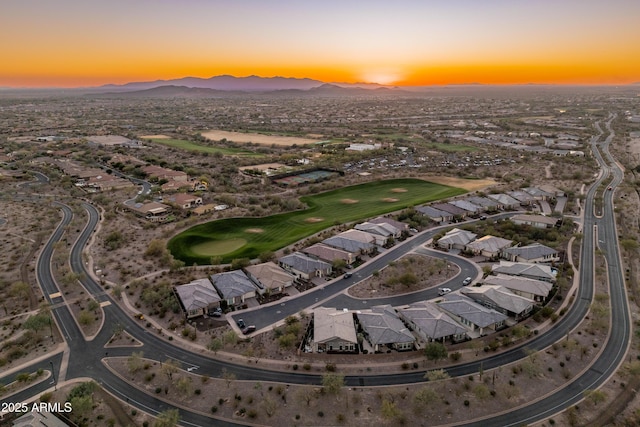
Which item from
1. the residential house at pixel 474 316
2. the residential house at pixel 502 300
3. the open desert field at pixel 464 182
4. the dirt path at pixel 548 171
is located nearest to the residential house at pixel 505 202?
the open desert field at pixel 464 182

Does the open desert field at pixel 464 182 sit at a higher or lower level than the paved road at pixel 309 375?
higher

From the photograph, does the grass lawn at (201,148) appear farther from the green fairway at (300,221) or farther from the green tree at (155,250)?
the green tree at (155,250)

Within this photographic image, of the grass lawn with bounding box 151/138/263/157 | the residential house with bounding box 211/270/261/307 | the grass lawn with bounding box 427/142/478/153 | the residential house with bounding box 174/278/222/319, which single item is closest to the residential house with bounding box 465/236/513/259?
the residential house with bounding box 211/270/261/307

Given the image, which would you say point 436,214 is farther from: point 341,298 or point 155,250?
point 155,250

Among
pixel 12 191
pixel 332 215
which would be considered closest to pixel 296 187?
pixel 332 215

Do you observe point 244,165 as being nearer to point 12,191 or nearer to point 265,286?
point 12,191

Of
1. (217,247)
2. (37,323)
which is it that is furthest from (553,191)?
(37,323)
